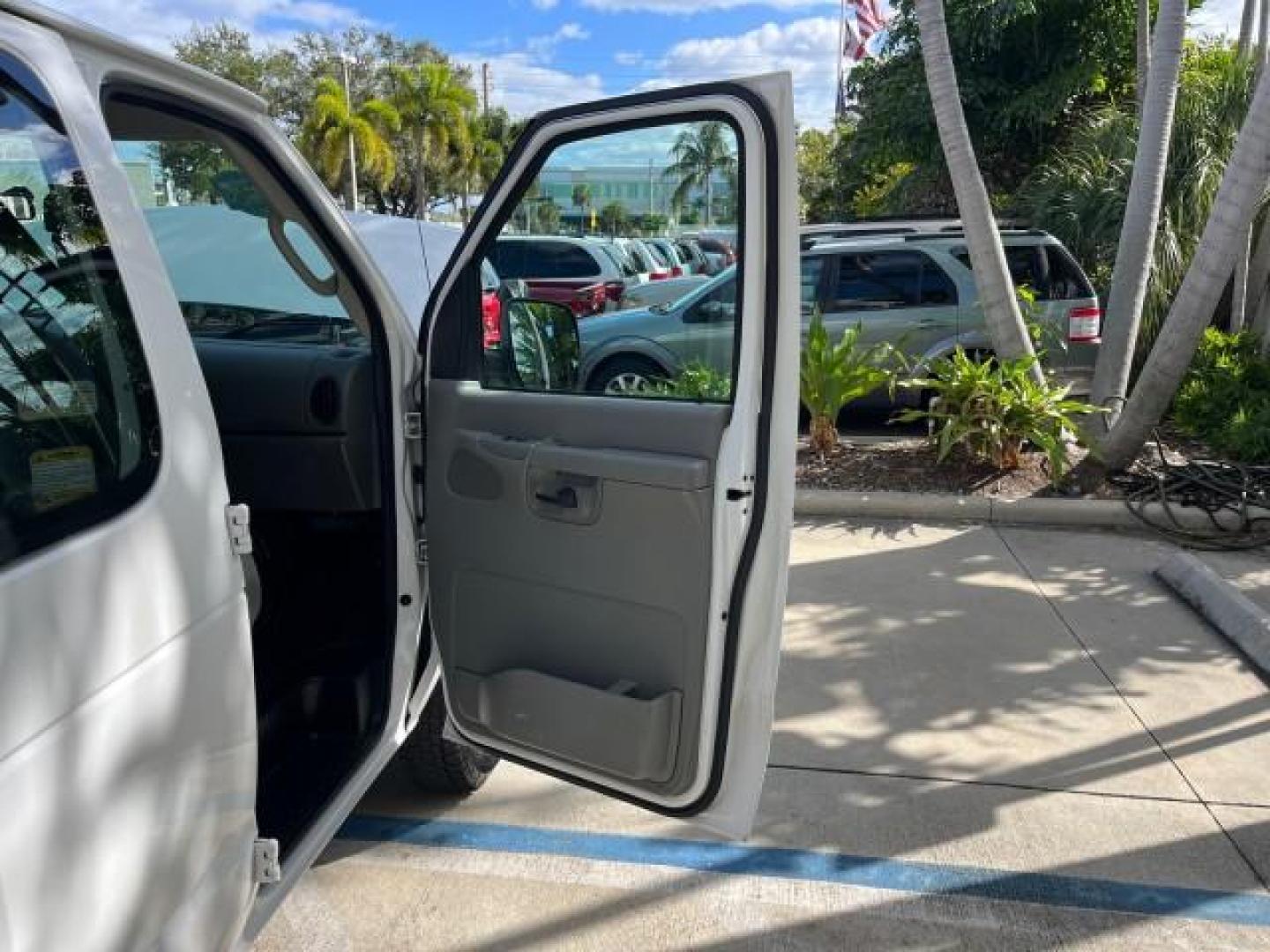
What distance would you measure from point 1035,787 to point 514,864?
177cm

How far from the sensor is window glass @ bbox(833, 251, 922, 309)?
26.7 feet

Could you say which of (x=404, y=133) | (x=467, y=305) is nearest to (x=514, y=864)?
(x=467, y=305)

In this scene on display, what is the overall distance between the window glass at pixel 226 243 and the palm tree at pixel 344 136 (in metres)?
30.5

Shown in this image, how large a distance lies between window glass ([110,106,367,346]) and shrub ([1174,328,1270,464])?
656 cm

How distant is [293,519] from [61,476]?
1412 mm

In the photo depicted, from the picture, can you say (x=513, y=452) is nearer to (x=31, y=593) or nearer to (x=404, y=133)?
(x=31, y=593)

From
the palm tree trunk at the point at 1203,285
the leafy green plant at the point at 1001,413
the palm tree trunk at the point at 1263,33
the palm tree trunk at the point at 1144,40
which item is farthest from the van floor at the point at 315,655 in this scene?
the palm tree trunk at the point at 1263,33

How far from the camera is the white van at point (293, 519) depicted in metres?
1.41

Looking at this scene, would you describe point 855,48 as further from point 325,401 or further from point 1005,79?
point 325,401

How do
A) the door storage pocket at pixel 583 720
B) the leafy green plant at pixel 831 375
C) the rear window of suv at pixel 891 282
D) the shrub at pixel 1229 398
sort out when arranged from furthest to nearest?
the rear window of suv at pixel 891 282
the shrub at pixel 1229 398
the leafy green plant at pixel 831 375
the door storage pocket at pixel 583 720

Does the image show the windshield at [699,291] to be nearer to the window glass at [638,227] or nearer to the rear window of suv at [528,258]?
the window glass at [638,227]

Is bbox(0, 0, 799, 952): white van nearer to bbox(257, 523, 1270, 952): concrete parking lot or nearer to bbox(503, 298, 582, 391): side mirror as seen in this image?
bbox(503, 298, 582, 391): side mirror

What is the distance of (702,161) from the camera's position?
240cm

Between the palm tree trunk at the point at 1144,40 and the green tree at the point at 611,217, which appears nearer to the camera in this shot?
the green tree at the point at 611,217
